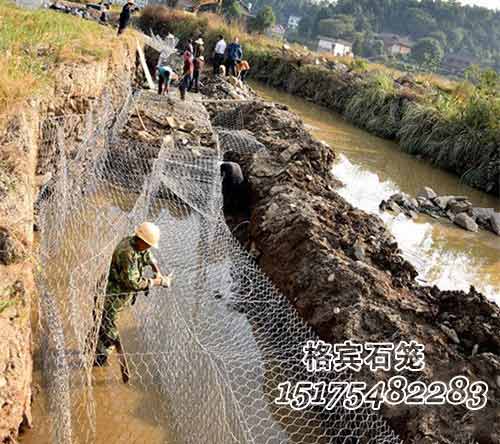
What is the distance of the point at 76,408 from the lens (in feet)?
13.0

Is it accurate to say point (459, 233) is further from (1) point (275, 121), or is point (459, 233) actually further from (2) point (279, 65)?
(2) point (279, 65)

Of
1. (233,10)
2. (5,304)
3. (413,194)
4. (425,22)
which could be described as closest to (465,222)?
(413,194)

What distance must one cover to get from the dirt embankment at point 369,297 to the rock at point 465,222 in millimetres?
4291

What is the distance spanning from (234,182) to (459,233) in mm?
5565

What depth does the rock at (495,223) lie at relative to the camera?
11.4m

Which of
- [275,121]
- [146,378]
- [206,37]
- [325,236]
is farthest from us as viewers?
[206,37]

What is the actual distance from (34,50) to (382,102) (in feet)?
52.7

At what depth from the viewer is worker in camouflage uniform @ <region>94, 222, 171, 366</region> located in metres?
3.98

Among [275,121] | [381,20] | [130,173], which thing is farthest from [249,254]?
[381,20]

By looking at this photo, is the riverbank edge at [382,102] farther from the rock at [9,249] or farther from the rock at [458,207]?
the rock at [9,249]

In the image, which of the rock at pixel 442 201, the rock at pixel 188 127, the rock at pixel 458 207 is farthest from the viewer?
the rock at pixel 442 201

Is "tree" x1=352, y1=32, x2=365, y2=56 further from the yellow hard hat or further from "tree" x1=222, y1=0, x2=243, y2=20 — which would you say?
the yellow hard hat

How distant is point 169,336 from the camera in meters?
4.54

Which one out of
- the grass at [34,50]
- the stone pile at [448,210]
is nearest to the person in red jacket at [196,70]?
the grass at [34,50]
